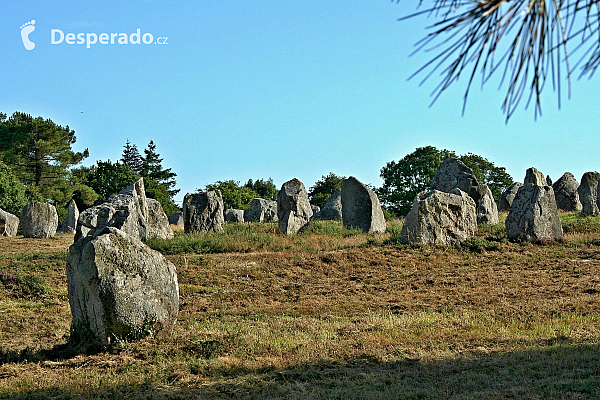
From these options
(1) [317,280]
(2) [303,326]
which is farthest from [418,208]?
(2) [303,326]

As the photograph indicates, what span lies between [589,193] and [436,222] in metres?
13.6

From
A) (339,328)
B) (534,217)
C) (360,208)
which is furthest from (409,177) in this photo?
(339,328)

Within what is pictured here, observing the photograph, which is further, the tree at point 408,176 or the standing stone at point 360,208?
the tree at point 408,176

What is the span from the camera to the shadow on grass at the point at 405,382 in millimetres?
5898

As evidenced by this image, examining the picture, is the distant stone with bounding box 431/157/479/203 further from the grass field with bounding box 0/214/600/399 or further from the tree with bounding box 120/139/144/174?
the tree with bounding box 120/139/144/174

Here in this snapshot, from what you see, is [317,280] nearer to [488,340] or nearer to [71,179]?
[488,340]

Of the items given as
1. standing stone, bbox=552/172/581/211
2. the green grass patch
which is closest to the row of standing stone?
the green grass patch

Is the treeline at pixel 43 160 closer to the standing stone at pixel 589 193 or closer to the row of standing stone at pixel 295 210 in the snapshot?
the row of standing stone at pixel 295 210

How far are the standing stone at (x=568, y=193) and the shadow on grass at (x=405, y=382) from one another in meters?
24.9

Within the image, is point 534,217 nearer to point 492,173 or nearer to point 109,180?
point 492,173

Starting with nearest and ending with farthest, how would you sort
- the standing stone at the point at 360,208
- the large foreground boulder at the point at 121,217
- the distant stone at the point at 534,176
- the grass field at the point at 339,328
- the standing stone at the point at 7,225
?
1. the grass field at the point at 339,328
2. the large foreground boulder at the point at 121,217
3. the standing stone at the point at 360,208
4. the distant stone at the point at 534,176
5. the standing stone at the point at 7,225

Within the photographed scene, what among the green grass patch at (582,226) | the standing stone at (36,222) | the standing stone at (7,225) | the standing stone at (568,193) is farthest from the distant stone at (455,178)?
the standing stone at (7,225)

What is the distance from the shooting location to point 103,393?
6254mm

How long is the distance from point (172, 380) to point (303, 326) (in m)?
2.84
